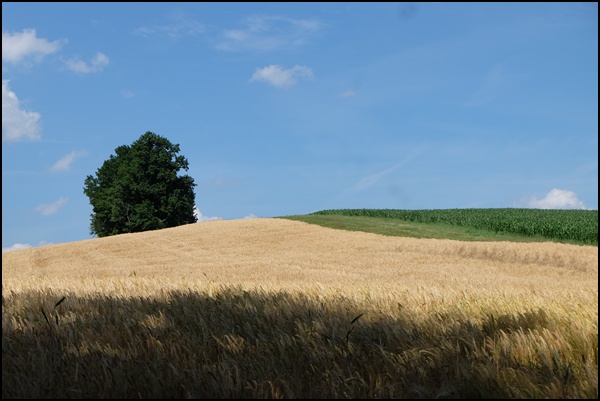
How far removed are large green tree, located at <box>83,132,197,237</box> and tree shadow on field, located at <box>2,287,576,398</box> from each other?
46.1m

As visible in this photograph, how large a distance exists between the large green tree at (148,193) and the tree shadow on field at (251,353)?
151 ft

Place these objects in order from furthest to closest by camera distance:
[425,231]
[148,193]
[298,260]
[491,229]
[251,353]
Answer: [148,193] → [491,229] → [425,231] → [298,260] → [251,353]

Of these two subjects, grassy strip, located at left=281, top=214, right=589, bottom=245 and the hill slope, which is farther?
grassy strip, located at left=281, top=214, right=589, bottom=245

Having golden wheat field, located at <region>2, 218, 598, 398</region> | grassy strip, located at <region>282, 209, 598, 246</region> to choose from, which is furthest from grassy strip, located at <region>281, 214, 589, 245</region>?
golden wheat field, located at <region>2, 218, 598, 398</region>

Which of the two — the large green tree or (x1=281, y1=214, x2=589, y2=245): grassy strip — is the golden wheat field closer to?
(x1=281, y1=214, x2=589, y2=245): grassy strip

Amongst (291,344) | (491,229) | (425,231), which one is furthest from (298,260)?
(291,344)

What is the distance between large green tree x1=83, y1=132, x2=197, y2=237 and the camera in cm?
4988

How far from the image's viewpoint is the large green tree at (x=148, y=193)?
164 feet

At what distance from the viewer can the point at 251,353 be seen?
3719mm

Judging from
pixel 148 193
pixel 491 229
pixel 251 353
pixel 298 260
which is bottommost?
pixel 251 353

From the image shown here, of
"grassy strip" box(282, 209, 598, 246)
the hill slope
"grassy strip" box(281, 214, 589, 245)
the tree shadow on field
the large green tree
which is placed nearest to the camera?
the tree shadow on field

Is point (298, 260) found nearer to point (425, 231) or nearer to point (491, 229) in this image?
point (425, 231)

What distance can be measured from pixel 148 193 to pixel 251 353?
48550mm

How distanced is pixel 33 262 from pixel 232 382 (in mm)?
29352
